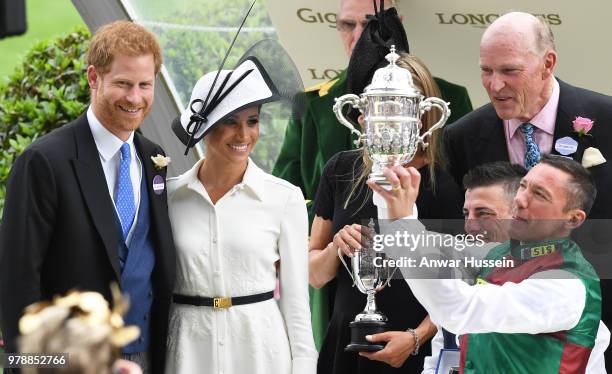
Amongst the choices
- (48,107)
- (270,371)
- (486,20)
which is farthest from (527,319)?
(48,107)

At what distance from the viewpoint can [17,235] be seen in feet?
12.7

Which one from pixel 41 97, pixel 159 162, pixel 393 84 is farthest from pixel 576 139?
pixel 41 97

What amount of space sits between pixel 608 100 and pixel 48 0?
42.8 ft

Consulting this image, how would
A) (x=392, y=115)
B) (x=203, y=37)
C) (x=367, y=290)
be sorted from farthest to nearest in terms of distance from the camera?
(x=203, y=37)
(x=367, y=290)
(x=392, y=115)

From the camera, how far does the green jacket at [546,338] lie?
3607mm

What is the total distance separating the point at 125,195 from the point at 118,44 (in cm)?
47

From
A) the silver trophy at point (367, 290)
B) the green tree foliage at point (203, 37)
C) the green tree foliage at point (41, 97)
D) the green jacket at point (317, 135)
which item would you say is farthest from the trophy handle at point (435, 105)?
the green tree foliage at point (41, 97)

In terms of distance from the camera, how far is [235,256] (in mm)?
4156

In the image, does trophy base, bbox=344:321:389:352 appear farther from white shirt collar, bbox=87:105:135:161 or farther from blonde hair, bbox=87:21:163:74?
blonde hair, bbox=87:21:163:74

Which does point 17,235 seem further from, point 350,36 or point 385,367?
point 350,36

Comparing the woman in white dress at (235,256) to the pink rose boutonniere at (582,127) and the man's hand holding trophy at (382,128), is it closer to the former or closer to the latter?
the man's hand holding trophy at (382,128)

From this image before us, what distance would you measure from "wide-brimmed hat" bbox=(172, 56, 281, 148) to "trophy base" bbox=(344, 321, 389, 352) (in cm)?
79

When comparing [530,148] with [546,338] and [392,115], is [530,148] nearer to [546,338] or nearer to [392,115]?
[392,115]

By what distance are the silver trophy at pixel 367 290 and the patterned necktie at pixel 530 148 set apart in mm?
569
